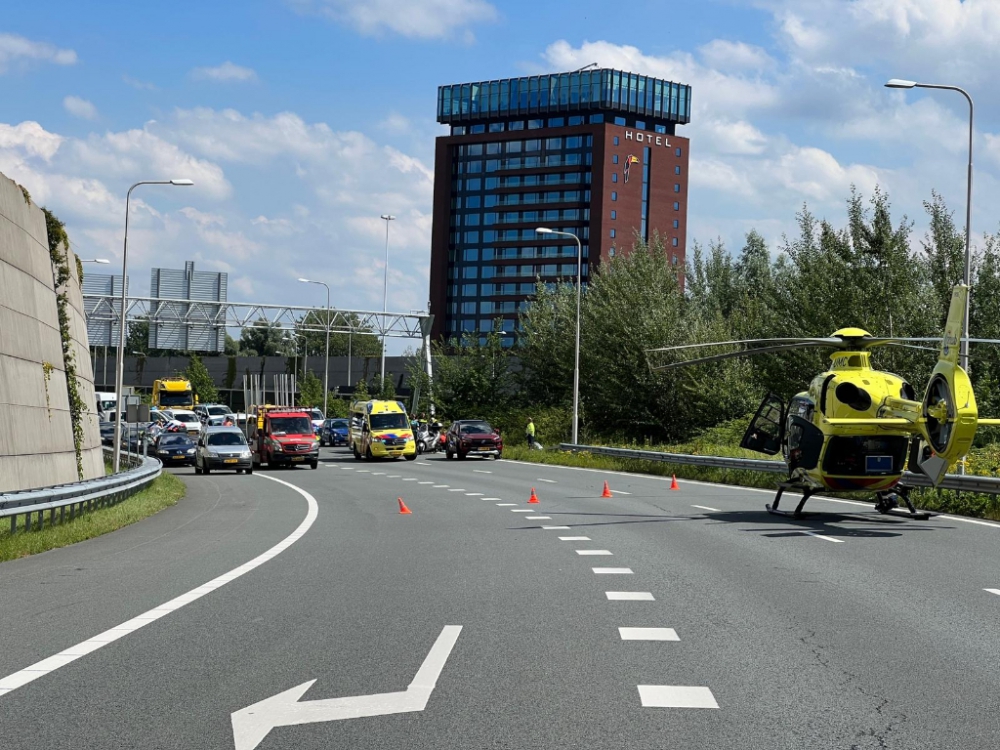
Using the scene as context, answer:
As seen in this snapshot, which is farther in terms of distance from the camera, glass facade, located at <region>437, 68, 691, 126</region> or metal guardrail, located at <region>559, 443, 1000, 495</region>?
glass facade, located at <region>437, 68, 691, 126</region>

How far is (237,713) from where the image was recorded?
6.49 meters

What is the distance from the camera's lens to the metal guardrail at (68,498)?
16.5 metres

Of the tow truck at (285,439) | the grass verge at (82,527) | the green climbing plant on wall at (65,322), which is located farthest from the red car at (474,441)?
the grass verge at (82,527)

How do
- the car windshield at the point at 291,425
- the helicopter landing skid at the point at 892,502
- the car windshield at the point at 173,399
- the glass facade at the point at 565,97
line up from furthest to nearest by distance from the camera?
1. the glass facade at the point at 565,97
2. the car windshield at the point at 173,399
3. the car windshield at the point at 291,425
4. the helicopter landing skid at the point at 892,502

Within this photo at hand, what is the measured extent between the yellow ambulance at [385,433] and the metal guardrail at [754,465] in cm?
697

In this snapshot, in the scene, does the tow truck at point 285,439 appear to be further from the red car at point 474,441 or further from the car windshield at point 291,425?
the red car at point 474,441

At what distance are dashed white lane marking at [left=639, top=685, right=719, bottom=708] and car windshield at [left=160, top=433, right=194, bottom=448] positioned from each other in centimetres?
4738

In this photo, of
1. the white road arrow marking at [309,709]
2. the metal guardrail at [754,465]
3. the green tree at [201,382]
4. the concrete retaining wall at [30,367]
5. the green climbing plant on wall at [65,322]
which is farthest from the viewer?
the green tree at [201,382]

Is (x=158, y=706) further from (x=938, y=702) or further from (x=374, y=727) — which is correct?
(x=938, y=702)

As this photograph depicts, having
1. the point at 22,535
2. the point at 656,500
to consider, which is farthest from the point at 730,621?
the point at 656,500

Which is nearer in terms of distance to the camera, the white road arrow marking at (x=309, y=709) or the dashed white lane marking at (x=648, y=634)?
the white road arrow marking at (x=309, y=709)

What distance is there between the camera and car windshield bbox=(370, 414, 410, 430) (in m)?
54.1

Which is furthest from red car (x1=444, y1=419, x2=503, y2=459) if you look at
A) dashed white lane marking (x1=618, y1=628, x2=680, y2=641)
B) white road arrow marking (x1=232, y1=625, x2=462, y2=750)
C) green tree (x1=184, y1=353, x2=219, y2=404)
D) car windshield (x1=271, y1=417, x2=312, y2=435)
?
green tree (x1=184, y1=353, x2=219, y2=404)

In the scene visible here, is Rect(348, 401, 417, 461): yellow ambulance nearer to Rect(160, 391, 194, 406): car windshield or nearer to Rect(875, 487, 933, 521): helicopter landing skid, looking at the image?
Rect(160, 391, 194, 406): car windshield
